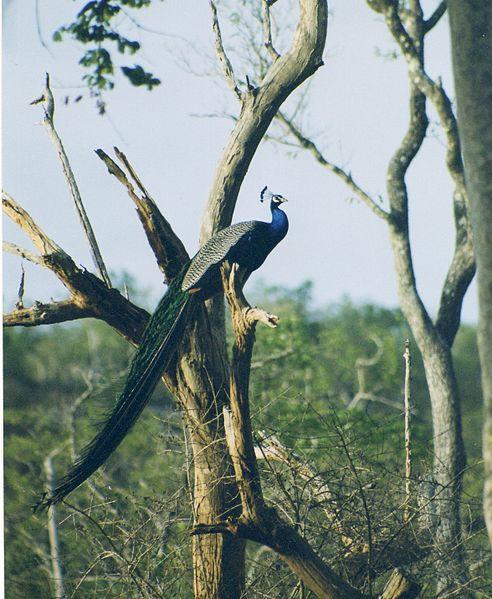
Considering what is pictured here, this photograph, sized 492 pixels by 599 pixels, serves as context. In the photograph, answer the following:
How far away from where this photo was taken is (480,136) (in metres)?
2.29

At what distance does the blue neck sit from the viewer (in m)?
3.90

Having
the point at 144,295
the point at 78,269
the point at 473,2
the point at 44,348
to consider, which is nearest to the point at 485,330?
the point at 473,2

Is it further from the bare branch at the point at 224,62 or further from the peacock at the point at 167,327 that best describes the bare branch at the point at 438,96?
the peacock at the point at 167,327

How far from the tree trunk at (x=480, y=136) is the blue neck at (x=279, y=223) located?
1589 mm

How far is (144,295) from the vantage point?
1964cm

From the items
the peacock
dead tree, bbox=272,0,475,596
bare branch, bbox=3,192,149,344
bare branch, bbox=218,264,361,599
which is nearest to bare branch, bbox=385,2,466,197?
dead tree, bbox=272,0,475,596

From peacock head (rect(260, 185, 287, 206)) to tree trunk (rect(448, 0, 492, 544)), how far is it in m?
1.75

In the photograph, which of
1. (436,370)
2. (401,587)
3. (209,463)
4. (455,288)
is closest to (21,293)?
(209,463)

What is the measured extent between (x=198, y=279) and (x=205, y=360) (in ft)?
1.03

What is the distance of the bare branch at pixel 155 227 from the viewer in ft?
12.3

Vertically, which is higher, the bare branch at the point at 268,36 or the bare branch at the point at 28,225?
the bare branch at the point at 268,36

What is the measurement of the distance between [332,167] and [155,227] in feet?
8.05

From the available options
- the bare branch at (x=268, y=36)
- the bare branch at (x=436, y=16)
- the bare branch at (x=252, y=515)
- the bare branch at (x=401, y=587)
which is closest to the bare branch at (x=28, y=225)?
the bare branch at (x=252, y=515)

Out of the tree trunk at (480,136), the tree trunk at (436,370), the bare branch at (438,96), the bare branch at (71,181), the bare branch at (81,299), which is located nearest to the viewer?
the tree trunk at (480,136)
